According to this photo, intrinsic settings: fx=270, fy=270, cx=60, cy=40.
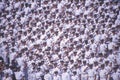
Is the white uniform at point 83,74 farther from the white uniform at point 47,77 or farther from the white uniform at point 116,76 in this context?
the white uniform at point 47,77

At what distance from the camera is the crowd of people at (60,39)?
5613 millimetres

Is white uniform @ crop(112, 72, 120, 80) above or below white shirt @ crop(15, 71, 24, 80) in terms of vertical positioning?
below

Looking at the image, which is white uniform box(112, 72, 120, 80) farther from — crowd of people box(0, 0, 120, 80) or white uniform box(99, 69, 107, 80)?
white uniform box(99, 69, 107, 80)

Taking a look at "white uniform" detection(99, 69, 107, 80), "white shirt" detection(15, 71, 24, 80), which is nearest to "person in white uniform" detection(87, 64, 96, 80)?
"white uniform" detection(99, 69, 107, 80)

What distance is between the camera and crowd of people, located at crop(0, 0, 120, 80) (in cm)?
561

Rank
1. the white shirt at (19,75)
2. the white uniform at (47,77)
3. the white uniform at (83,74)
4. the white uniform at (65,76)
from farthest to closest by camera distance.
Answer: the white uniform at (83,74)
the white uniform at (65,76)
the white uniform at (47,77)
the white shirt at (19,75)

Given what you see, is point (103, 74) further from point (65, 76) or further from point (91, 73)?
point (65, 76)

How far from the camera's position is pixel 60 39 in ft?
21.6

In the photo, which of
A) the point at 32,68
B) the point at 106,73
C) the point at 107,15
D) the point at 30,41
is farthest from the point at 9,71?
the point at 107,15

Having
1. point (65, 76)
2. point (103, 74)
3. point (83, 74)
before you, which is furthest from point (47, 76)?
point (103, 74)

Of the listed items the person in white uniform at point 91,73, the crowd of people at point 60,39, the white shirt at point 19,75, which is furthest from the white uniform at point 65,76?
the white shirt at point 19,75

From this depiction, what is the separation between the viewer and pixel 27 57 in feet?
18.9

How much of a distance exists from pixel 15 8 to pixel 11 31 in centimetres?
86

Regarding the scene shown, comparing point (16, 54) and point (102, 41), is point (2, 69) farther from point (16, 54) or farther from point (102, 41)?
point (102, 41)
